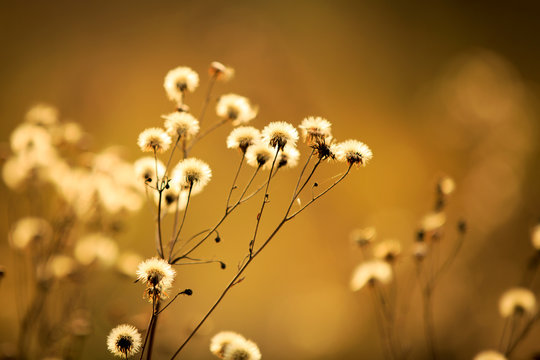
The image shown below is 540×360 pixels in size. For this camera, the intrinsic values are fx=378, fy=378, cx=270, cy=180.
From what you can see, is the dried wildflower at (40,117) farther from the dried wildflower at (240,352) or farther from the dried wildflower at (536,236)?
the dried wildflower at (536,236)

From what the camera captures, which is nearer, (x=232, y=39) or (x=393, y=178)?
(x=232, y=39)

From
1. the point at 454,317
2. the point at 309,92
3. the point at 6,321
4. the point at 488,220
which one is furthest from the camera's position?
the point at 309,92

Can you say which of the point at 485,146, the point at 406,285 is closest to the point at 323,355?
the point at 406,285

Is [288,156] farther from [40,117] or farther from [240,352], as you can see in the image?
[40,117]

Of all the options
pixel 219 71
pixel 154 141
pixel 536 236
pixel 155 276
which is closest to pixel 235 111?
pixel 219 71

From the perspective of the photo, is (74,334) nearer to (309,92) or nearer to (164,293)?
(164,293)

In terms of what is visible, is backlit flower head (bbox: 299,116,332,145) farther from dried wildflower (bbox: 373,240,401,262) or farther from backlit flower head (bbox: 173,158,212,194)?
dried wildflower (bbox: 373,240,401,262)

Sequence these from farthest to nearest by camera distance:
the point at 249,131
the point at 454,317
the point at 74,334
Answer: the point at 454,317 < the point at 74,334 < the point at 249,131
